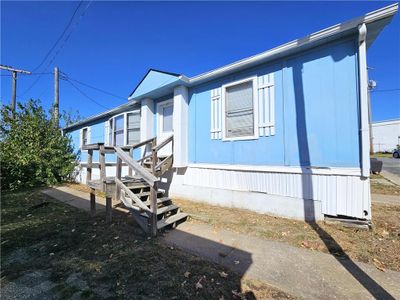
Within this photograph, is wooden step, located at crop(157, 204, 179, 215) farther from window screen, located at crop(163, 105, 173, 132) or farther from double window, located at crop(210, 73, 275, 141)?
window screen, located at crop(163, 105, 173, 132)

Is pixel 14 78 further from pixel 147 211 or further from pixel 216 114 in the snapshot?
pixel 147 211

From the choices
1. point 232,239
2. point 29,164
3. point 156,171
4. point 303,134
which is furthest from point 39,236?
point 29,164

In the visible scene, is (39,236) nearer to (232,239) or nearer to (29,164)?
(232,239)

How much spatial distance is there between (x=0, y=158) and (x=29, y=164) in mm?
1160

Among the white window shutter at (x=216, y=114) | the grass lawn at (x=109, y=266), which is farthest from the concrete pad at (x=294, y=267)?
the white window shutter at (x=216, y=114)

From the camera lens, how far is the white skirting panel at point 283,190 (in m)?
4.39

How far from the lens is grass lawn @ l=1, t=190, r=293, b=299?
2504 millimetres

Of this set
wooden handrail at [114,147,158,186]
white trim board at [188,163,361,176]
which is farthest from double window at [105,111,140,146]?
wooden handrail at [114,147,158,186]

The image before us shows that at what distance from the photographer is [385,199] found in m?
6.66


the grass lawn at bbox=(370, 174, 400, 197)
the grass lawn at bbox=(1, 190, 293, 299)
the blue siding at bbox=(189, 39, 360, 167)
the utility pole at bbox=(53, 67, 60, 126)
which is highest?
the utility pole at bbox=(53, 67, 60, 126)

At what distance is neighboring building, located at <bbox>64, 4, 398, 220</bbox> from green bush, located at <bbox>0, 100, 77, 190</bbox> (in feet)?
24.7

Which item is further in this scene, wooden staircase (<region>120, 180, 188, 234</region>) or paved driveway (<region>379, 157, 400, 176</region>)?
paved driveway (<region>379, 157, 400, 176</region>)

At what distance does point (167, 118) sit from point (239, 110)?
10.0 feet

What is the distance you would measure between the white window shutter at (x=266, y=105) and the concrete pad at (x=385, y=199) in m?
4.04
